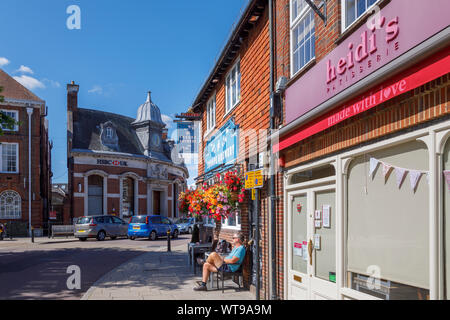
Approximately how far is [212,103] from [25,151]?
24.5 meters

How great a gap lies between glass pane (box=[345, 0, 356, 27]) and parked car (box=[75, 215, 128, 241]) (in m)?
23.0

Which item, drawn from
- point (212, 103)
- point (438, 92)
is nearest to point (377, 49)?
point (438, 92)

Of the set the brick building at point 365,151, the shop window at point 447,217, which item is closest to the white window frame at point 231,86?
the brick building at point 365,151

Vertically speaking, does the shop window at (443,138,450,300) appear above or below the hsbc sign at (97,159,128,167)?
below

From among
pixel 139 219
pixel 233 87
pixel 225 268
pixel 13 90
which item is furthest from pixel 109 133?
pixel 225 268

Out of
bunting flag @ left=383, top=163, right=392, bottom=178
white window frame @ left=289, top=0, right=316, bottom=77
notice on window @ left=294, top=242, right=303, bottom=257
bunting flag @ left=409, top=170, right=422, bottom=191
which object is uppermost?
white window frame @ left=289, top=0, right=316, bottom=77

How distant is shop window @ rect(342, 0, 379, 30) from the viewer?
5.05 m

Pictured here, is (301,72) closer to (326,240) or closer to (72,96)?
(326,240)

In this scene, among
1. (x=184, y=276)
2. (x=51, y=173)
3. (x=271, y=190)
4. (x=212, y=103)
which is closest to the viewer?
(x=271, y=190)

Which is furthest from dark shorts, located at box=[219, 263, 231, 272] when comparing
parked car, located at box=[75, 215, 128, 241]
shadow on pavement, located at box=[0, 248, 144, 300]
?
parked car, located at box=[75, 215, 128, 241]

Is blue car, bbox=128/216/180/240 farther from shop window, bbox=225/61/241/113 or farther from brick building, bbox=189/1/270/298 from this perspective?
shop window, bbox=225/61/241/113

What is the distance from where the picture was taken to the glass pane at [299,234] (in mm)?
6359

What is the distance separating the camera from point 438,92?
3584mm
